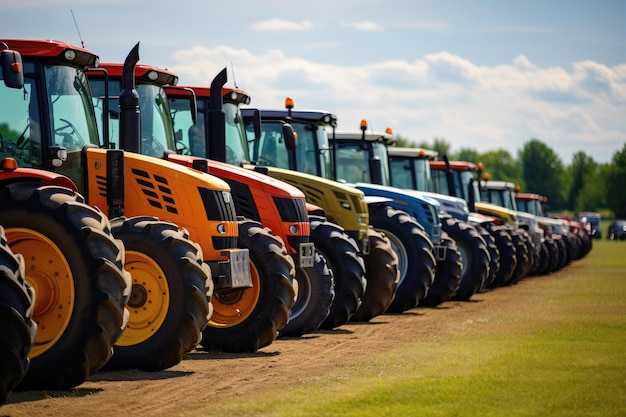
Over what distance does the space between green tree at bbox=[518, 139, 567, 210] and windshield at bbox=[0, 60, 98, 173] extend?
15182 cm

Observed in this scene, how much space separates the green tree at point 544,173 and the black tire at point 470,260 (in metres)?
138

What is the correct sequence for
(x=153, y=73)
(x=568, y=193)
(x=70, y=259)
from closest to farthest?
(x=70, y=259), (x=153, y=73), (x=568, y=193)

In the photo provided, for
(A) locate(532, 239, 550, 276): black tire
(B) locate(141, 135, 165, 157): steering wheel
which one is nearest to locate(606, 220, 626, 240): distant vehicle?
(A) locate(532, 239, 550, 276): black tire

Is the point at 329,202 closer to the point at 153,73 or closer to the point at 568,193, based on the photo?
the point at 153,73

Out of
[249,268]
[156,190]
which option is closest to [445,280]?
[249,268]

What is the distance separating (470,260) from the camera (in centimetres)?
2450

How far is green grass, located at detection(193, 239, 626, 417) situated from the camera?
30.7 ft

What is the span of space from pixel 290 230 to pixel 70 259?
544cm

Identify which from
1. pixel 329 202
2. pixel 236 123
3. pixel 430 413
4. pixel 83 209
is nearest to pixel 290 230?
pixel 236 123

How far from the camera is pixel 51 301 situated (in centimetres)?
1009

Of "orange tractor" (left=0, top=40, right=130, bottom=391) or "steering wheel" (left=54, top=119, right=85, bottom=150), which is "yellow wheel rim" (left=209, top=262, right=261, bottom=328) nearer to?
"steering wheel" (left=54, top=119, right=85, bottom=150)

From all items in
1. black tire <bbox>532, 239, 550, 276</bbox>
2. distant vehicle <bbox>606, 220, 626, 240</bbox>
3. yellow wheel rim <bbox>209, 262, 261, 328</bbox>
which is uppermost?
yellow wheel rim <bbox>209, 262, 261, 328</bbox>

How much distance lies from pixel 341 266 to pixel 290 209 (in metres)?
1.84

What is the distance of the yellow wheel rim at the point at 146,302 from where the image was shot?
1172 centimetres
